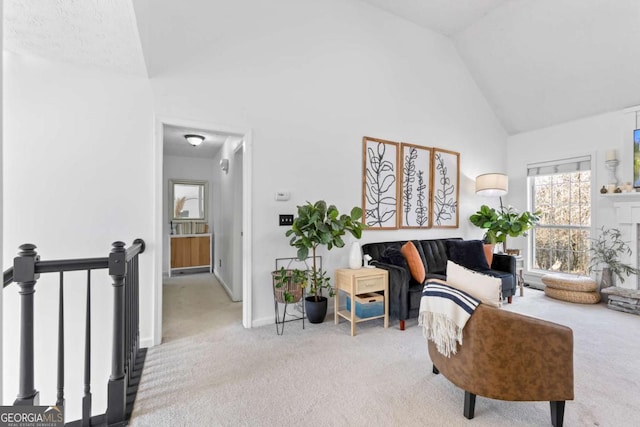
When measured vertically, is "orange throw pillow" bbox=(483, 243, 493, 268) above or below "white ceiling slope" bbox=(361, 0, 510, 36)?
below

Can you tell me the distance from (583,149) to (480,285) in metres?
4.38

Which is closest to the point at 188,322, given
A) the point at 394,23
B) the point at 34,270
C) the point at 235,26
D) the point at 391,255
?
→ the point at 34,270

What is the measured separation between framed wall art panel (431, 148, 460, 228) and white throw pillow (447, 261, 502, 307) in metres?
2.75

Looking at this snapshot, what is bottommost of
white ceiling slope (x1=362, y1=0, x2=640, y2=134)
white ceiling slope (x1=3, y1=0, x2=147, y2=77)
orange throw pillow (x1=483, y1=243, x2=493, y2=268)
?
A: orange throw pillow (x1=483, y1=243, x2=493, y2=268)

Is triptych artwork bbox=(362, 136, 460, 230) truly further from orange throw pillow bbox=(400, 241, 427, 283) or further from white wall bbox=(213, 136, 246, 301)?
white wall bbox=(213, 136, 246, 301)

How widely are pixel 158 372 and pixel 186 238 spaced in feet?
13.3

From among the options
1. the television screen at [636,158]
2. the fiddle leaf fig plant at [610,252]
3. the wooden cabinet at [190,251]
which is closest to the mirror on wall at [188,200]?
the wooden cabinet at [190,251]

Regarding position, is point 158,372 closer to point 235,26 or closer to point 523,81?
point 235,26

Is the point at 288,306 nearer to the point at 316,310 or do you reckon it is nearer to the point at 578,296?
the point at 316,310

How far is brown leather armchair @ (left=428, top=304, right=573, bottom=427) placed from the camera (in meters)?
1.66

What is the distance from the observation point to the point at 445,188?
4.79m

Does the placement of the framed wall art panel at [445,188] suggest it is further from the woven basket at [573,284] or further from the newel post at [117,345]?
the newel post at [117,345]

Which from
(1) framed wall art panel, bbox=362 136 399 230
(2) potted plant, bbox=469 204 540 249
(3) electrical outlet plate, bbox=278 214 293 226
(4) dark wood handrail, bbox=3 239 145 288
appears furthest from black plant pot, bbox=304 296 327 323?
(2) potted plant, bbox=469 204 540 249

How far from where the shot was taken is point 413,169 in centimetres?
441
